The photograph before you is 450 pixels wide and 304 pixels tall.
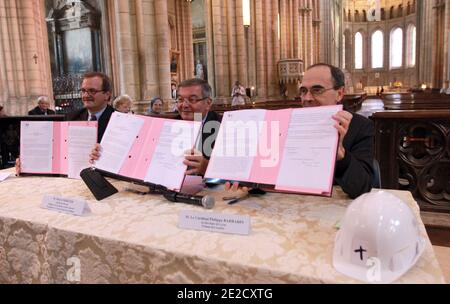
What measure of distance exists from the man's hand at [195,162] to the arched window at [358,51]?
45438 mm

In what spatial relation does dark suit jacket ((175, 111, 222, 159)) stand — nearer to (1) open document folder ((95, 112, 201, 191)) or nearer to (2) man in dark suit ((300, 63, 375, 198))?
(1) open document folder ((95, 112, 201, 191))

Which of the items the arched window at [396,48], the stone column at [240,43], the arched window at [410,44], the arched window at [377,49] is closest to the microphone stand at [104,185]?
the stone column at [240,43]

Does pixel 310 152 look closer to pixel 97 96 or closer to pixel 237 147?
pixel 237 147

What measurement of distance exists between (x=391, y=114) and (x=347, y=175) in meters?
2.29

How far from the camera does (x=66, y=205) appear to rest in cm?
189

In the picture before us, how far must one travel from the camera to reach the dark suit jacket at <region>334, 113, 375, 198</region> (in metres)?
1.82

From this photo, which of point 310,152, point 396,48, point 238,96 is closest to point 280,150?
point 310,152

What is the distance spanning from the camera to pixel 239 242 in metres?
1.42

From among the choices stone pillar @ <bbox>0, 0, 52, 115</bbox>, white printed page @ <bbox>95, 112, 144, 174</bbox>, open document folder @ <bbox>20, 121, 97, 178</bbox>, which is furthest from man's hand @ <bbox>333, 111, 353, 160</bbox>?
stone pillar @ <bbox>0, 0, 52, 115</bbox>

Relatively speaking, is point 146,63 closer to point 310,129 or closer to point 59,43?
point 310,129

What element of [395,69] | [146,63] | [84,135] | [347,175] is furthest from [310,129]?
[395,69]

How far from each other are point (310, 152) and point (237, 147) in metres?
0.40

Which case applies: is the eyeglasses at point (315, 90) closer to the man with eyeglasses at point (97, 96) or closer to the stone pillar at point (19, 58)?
the man with eyeglasses at point (97, 96)

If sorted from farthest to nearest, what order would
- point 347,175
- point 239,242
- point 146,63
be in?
point 146,63
point 347,175
point 239,242
